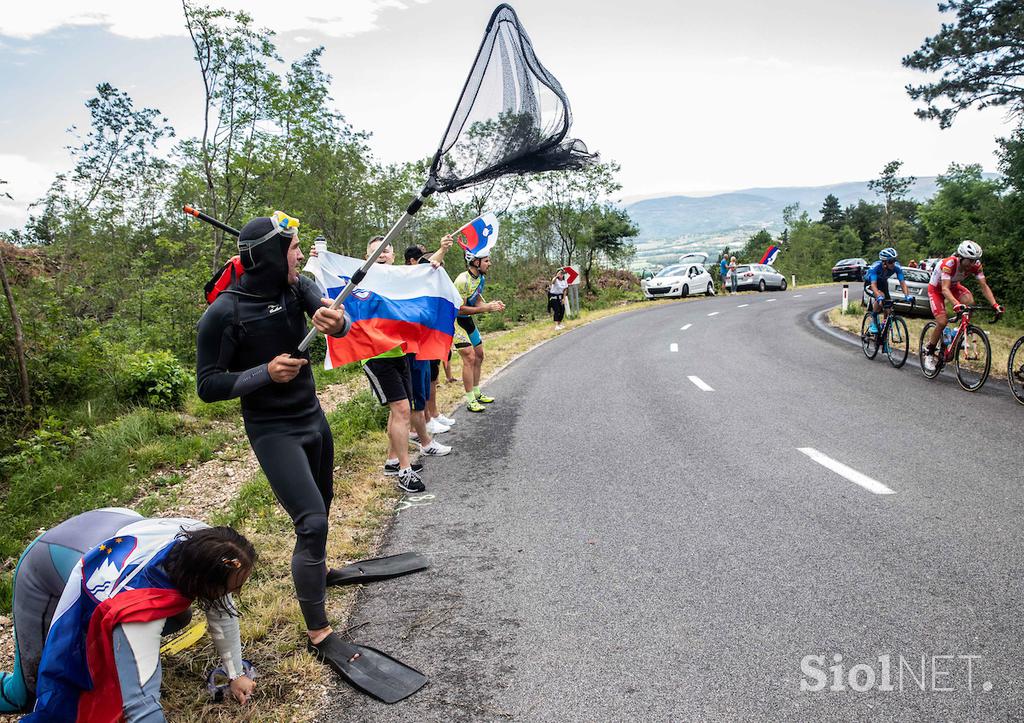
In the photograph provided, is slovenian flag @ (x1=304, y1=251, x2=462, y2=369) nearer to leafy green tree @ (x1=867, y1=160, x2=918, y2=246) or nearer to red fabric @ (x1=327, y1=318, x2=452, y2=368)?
red fabric @ (x1=327, y1=318, x2=452, y2=368)

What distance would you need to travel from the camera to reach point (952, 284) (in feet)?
31.8

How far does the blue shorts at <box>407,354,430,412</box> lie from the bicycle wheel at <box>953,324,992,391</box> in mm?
7770

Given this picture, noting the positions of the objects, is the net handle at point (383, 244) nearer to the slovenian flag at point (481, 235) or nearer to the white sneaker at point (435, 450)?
the white sneaker at point (435, 450)

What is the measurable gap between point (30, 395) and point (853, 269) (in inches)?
1874

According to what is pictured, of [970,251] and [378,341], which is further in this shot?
[970,251]

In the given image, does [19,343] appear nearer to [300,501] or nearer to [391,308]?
[391,308]

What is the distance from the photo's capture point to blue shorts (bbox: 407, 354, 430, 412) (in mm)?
6922

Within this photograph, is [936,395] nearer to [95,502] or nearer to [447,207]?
[95,502]

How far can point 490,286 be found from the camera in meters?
30.0

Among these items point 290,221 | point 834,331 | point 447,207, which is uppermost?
point 447,207

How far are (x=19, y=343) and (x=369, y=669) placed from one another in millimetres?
8210

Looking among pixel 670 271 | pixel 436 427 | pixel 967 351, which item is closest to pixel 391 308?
pixel 436 427

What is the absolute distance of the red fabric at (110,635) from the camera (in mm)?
2322

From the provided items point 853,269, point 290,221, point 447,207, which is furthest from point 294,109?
point 853,269
